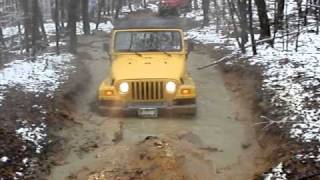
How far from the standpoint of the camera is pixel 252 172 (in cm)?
937

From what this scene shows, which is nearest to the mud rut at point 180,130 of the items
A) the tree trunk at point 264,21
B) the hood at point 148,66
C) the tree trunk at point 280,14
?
the hood at point 148,66

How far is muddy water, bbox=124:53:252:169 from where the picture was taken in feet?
34.6

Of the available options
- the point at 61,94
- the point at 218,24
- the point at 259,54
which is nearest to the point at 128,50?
the point at 61,94

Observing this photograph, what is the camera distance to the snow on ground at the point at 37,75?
14.2 metres

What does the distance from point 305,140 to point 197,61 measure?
39.6 feet

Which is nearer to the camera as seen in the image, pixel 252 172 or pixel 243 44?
pixel 252 172

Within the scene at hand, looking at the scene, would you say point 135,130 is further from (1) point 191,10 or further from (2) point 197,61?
(1) point 191,10

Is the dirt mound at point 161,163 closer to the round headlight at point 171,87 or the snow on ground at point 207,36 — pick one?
the round headlight at point 171,87

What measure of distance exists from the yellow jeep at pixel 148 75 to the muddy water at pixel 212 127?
12.1 inches

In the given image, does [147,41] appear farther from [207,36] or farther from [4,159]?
[207,36]

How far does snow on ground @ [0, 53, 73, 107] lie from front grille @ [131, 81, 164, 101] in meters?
2.60

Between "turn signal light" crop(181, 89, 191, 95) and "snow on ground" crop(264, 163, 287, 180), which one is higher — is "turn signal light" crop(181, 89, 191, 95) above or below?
above

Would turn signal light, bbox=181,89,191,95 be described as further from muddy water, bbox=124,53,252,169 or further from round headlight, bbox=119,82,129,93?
round headlight, bbox=119,82,129,93

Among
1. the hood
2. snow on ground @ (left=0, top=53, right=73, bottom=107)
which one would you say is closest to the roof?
the hood
